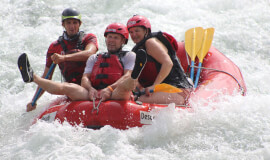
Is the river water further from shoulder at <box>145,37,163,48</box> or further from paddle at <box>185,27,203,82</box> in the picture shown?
paddle at <box>185,27,203,82</box>

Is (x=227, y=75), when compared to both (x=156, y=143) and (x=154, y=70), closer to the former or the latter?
(x=154, y=70)

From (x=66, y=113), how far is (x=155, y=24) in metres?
4.55

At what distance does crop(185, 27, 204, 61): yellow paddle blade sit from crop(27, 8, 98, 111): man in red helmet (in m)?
1.41

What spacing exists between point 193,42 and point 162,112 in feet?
6.31

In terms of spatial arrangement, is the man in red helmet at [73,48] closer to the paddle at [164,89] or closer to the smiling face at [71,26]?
the smiling face at [71,26]

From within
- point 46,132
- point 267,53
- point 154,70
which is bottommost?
point 267,53

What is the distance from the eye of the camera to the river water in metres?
3.06

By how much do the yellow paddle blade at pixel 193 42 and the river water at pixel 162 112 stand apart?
3.19 ft

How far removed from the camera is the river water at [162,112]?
306 centimetres

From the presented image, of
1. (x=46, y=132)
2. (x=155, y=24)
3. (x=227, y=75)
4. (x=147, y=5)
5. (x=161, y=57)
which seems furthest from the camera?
(x=147, y=5)

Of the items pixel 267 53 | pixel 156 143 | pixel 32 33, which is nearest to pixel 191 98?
pixel 156 143

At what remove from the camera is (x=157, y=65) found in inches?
147

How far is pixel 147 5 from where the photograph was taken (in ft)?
26.6

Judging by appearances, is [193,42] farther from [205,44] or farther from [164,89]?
[164,89]
